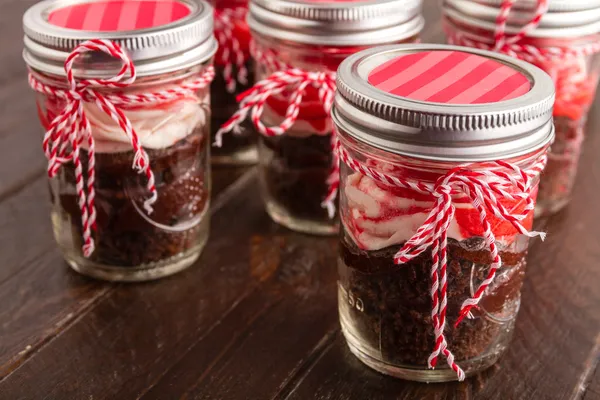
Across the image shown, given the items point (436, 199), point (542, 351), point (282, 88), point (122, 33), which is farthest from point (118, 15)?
point (542, 351)

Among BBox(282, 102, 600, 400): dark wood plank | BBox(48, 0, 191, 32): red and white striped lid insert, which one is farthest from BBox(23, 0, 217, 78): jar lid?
BBox(282, 102, 600, 400): dark wood plank

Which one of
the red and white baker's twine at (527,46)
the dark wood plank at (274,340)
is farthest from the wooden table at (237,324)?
the red and white baker's twine at (527,46)

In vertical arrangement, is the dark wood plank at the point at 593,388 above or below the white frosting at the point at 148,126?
below

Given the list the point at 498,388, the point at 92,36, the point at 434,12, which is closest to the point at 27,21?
the point at 92,36

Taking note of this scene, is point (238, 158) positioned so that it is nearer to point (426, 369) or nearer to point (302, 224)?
point (302, 224)

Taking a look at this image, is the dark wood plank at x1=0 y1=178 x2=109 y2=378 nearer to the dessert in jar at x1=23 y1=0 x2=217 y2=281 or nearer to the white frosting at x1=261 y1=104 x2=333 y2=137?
the dessert in jar at x1=23 y1=0 x2=217 y2=281

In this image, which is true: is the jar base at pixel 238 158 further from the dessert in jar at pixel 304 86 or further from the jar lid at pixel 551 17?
the jar lid at pixel 551 17

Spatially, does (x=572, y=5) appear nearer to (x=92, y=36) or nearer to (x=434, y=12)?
(x=92, y=36)
